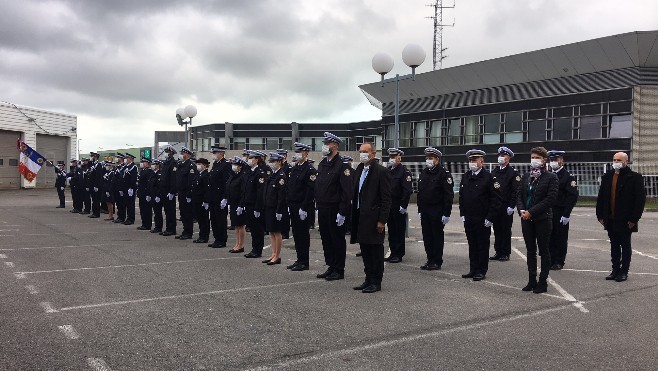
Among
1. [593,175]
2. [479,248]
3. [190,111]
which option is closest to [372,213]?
[479,248]

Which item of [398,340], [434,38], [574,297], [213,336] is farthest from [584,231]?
[434,38]

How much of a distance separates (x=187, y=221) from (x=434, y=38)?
145 feet

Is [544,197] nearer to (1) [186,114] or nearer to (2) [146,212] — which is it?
(2) [146,212]

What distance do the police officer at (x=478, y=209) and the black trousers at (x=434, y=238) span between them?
0.50 meters

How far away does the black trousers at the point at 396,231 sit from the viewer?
33.4ft

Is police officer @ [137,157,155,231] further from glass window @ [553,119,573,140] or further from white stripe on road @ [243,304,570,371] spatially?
glass window @ [553,119,573,140]

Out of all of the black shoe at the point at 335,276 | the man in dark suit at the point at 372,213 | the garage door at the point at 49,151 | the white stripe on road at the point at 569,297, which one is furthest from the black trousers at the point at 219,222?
the garage door at the point at 49,151

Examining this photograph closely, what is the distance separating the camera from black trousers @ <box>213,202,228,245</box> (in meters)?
11.5

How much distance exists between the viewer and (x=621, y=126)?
30.9 m

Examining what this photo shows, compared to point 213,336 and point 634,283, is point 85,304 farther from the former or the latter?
point 634,283

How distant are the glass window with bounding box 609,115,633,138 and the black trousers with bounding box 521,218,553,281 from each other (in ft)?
89.1

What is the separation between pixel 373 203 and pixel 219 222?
202 inches

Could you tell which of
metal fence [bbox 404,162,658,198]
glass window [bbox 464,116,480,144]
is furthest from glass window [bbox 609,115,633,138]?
glass window [bbox 464,116,480,144]

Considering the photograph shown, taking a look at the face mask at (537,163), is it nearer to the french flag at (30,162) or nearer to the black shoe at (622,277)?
the black shoe at (622,277)
